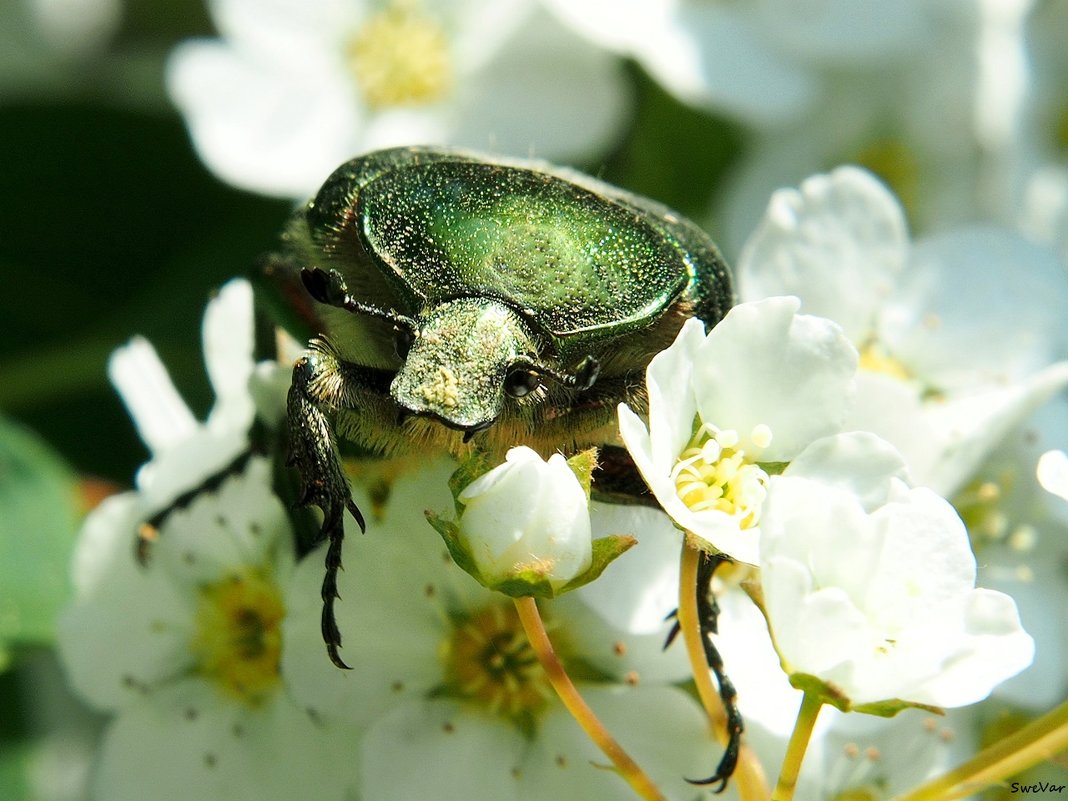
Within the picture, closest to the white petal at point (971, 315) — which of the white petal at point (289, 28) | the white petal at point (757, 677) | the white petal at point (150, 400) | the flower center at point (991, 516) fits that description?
the flower center at point (991, 516)

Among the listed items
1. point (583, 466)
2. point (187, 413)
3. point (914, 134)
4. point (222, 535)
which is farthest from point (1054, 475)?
point (914, 134)

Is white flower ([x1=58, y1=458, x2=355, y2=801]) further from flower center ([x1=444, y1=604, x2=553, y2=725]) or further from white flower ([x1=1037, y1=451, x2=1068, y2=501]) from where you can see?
white flower ([x1=1037, y1=451, x2=1068, y2=501])

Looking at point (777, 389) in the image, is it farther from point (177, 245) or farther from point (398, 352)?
point (177, 245)

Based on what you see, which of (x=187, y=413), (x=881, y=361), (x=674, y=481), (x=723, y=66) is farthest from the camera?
(x=723, y=66)

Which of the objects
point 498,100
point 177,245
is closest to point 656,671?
point 498,100

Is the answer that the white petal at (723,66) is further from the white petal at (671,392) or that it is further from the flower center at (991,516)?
the white petal at (671,392)

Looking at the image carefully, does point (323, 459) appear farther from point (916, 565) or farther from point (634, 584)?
point (916, 565)
